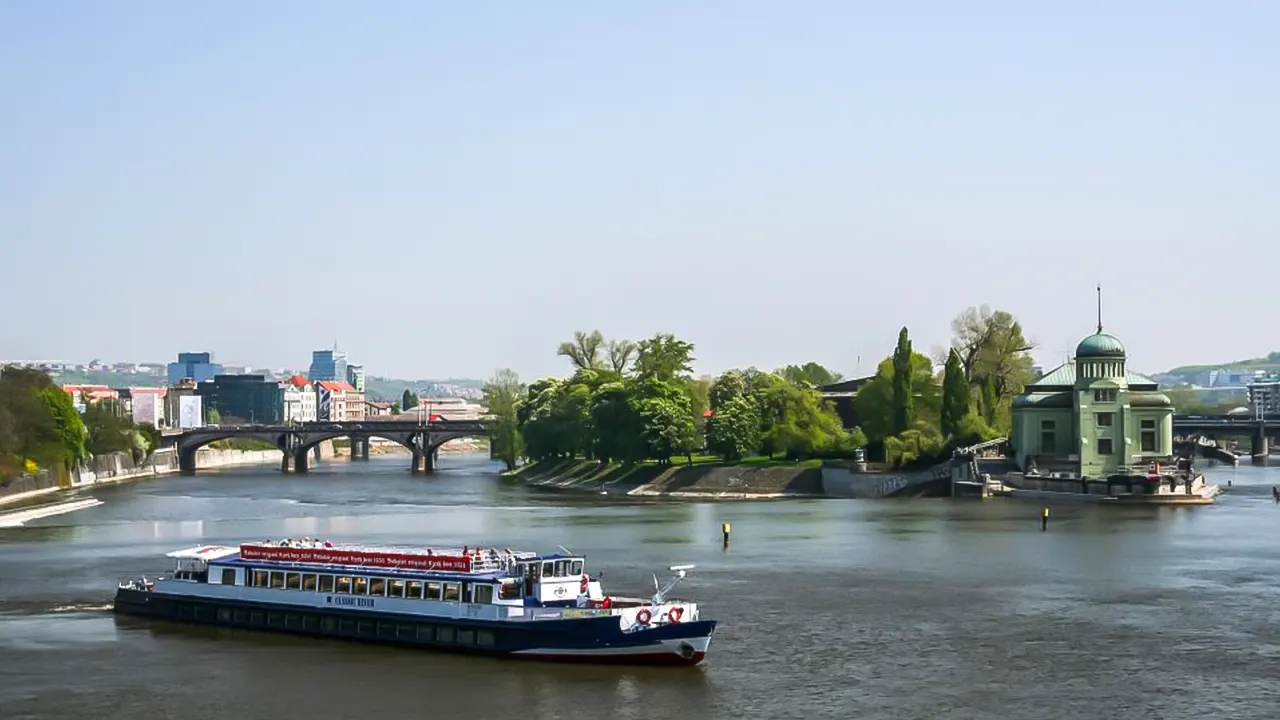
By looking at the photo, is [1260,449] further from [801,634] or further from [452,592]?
[452,592]

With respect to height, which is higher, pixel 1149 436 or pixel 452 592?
pixel 1149 436

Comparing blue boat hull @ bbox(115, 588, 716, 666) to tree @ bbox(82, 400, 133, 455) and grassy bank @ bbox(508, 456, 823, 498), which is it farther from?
tree @ bbox(82, 400, 133, 455)

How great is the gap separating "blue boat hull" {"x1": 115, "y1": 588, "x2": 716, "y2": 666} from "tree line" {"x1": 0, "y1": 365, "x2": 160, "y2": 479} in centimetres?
7381

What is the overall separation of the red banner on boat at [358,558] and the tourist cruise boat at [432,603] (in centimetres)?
4

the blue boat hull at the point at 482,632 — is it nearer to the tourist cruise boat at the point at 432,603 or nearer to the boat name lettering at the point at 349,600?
the tourist cruise boat at the point at 432,603

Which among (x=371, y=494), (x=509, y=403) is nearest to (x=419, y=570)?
(x=371, y=494)

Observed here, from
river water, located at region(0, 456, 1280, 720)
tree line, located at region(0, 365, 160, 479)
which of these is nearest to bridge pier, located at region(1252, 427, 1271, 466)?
river water, located at region(0, 456, 1280, 720)

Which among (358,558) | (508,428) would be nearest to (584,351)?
(508,428)

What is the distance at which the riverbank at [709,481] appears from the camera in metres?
135

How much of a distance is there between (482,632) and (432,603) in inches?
88.1

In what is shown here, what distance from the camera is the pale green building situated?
125 m

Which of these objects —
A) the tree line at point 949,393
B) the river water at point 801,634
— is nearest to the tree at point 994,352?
the tree line at point 949,393

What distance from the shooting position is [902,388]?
13312 cm

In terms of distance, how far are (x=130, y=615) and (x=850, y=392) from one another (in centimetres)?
12350
